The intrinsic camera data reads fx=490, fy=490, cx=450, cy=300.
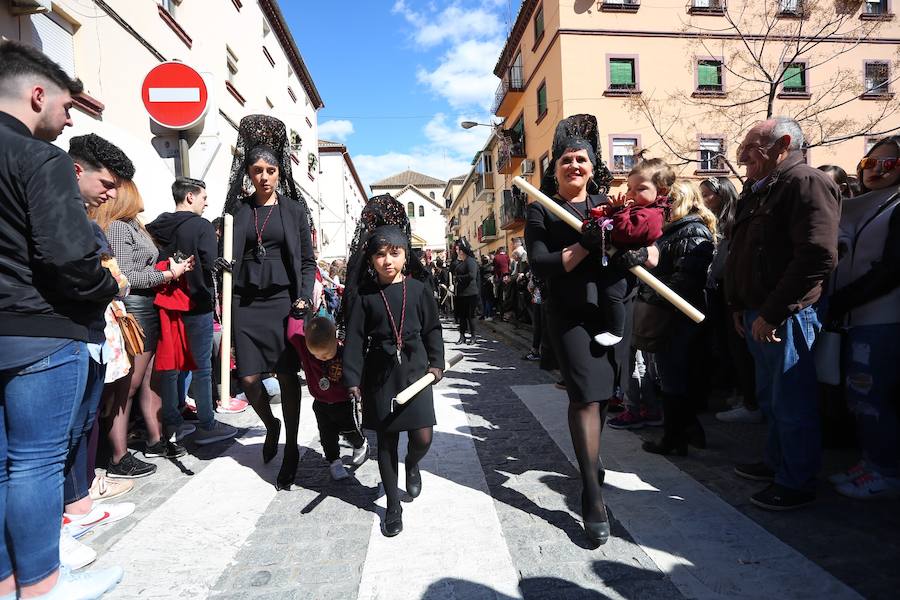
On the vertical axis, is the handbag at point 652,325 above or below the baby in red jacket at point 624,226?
below

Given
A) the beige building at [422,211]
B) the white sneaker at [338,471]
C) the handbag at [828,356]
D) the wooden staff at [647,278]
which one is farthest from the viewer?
the beige building at [422,211]

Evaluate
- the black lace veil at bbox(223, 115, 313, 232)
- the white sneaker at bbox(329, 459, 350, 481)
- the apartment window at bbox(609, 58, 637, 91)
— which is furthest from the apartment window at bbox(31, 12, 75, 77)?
the apartment window at bbox(609, 58, 637, 91)

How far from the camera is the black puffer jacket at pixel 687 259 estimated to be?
354cm

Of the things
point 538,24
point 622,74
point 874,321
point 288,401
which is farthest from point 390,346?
point 538,24

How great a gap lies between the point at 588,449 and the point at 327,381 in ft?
5.83

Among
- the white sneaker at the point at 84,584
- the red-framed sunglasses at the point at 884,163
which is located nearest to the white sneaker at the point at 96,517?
the white sneaker at the point at 84,584

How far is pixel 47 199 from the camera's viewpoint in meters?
1.86

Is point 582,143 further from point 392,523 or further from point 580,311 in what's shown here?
point 392,523

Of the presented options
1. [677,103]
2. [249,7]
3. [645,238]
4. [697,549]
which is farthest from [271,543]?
[677,103]

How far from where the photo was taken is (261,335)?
3.32 m

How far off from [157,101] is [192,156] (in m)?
0.56

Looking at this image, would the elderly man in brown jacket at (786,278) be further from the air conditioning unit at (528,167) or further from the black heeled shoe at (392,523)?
the air conditioning unit at (528,167)

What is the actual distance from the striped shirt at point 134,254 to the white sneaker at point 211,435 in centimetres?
145

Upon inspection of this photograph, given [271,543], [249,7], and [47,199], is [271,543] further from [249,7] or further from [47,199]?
[249,7]
